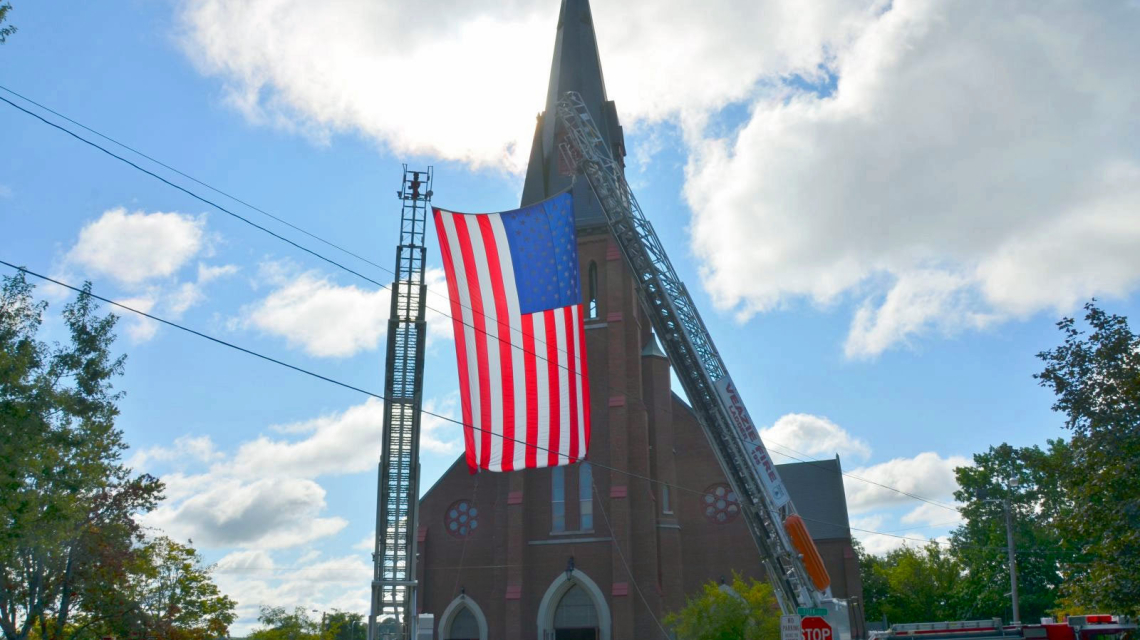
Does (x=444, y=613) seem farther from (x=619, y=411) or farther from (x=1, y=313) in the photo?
(x=1, y=313)

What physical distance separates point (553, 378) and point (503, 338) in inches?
91.0

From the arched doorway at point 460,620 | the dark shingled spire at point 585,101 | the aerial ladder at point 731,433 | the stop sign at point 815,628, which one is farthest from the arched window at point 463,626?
the stop sign at point 815,628

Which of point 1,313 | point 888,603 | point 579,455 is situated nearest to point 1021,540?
point 888,603

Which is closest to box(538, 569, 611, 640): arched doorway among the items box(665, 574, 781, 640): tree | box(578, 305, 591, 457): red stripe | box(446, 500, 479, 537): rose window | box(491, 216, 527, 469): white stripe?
box(446, 500, 479, 537): rose window

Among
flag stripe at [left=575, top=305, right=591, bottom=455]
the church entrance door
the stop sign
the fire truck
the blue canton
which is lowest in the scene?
the church entrance door

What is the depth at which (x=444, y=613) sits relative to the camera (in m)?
37.0

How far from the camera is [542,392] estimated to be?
30.7m

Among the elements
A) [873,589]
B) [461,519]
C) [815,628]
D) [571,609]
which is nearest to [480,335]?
[461,519]

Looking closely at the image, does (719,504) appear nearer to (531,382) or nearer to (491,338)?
(531,382)

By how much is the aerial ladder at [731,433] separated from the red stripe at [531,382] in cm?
539

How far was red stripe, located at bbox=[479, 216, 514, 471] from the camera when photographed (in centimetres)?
2983

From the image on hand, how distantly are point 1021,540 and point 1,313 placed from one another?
49.2m

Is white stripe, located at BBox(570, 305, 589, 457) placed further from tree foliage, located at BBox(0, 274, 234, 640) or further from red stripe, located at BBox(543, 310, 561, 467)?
tree foliage, located at BBox(0, 274, 234, 640)

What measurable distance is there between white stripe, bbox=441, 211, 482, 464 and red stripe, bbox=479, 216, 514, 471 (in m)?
0.84
